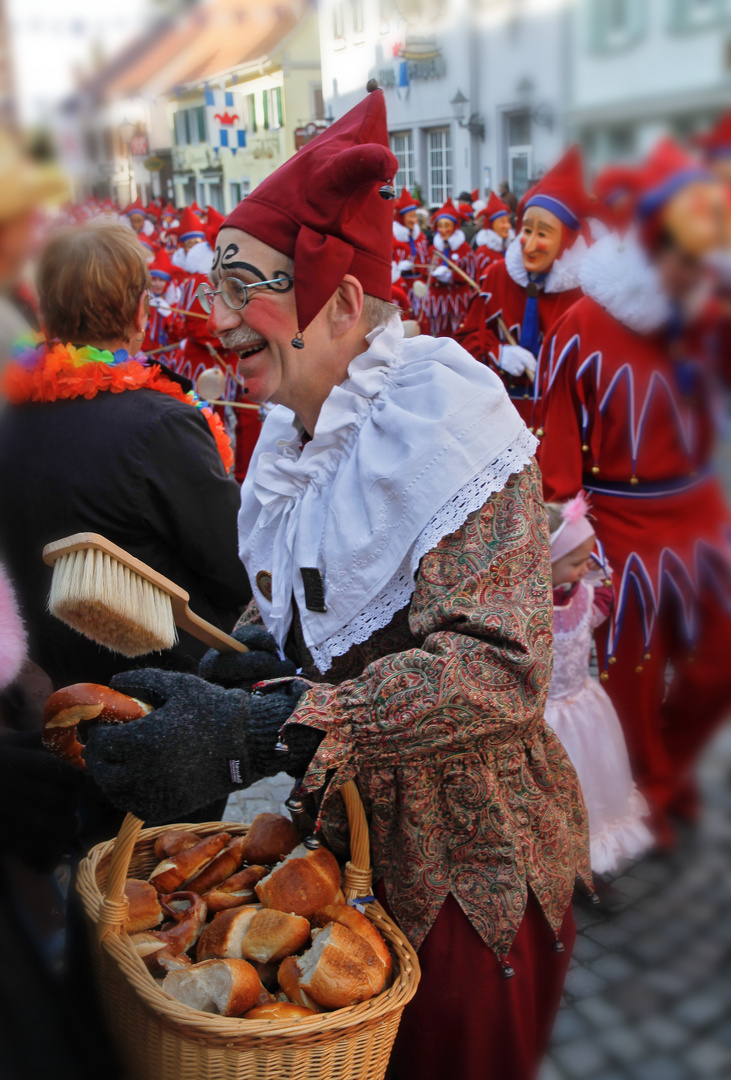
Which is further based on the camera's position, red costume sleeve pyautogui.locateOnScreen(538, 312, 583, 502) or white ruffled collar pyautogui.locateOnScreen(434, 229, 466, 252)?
white ruffled collar pyautogui.locateOnScreen(434, 229, 466, 252)

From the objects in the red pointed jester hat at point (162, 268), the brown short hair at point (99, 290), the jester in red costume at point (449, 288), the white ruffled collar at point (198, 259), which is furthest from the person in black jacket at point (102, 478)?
the jester in red costume at point (449, 288)

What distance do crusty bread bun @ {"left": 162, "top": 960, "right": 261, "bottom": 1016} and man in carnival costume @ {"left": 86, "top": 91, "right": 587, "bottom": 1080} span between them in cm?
22

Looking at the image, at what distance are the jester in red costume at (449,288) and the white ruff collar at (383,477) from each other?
9.59 metres

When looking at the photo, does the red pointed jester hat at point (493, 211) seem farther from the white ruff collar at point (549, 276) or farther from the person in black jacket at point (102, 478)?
the person in black jacket at point (102, 478)

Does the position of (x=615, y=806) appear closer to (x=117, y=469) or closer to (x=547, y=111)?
(x=117, y=469)

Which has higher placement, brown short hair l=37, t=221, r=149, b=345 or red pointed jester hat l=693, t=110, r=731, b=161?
red pointed jester hat l=693, t=110, r=731, b=161

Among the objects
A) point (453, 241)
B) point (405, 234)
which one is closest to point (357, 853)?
point (453, 241)

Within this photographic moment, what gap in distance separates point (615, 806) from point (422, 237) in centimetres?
1162

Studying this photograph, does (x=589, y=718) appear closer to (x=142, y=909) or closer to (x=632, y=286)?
(x=142, y=909)

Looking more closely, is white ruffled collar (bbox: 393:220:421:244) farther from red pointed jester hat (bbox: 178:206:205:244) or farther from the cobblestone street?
the cobblestone street

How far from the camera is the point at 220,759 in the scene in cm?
125

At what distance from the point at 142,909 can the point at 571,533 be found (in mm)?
1660

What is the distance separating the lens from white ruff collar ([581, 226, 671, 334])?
0.40 m

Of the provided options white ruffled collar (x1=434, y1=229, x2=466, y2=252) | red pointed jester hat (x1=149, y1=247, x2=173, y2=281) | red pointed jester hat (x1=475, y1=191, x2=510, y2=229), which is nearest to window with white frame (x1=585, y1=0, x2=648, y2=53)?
red pointed jester hat (x1=149, y1=247, x2=173, y2=281)
